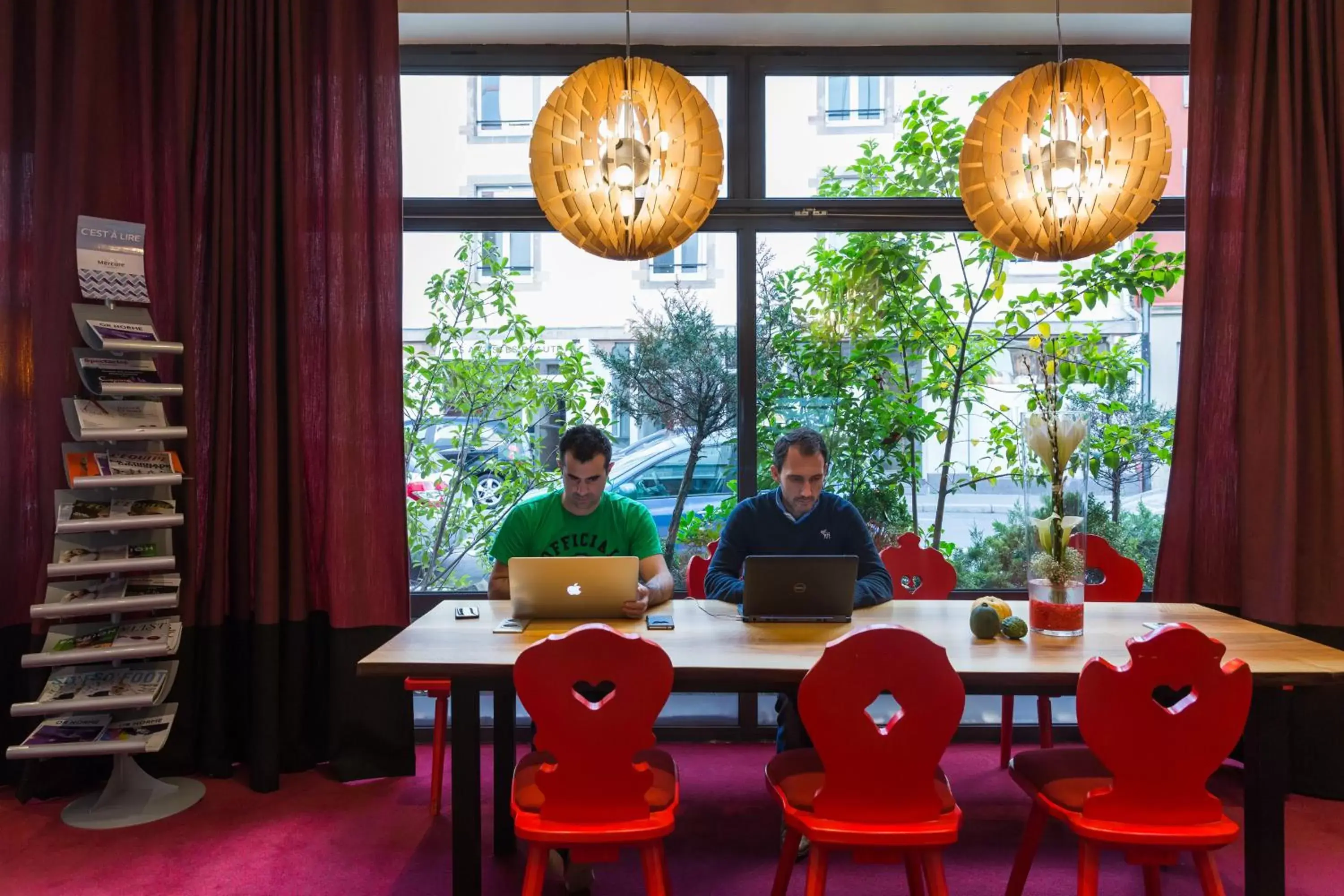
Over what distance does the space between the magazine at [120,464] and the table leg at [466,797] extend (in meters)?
1.66

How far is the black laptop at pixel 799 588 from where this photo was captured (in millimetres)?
2367

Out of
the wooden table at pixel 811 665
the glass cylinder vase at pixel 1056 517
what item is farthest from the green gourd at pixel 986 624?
the glass cylinder vase at pixel 1056 517

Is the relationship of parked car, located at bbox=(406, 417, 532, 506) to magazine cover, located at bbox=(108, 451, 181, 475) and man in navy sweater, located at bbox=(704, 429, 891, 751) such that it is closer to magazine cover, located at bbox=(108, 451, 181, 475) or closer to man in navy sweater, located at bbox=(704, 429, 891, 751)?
magazine cover, located at bbox=(108, 451, 181, 475)

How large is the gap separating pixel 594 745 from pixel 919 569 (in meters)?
1.76

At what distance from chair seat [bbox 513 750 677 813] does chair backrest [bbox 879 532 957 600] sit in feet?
4.17

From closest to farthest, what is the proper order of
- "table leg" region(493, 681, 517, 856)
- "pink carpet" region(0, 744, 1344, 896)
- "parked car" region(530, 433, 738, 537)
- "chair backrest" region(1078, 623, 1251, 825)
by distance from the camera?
1. "chair backrest" region(1078, 623, 1251, 825)
2. "pink carpet" region(0, 744, 1344, 896)
3. "table leg" region(493, 681, 517, 856)
4. "parked car" region(530, 433, 738, 537)

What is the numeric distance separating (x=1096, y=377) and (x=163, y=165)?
12.5 ft

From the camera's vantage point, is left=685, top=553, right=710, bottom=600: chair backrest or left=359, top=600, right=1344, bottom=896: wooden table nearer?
left=359, top=600, right=1344, bottom=896: wooden table

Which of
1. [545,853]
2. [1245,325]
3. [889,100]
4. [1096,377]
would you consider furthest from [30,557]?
[1245,325]

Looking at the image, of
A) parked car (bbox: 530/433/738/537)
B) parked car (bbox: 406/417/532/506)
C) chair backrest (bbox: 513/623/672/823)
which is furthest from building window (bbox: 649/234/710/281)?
chair backrest (bbox: 513/623/672/823)

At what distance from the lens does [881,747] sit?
1779 millimetres

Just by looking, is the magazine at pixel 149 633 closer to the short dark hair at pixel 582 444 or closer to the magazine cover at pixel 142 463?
the magazine cover at pixel 142 463

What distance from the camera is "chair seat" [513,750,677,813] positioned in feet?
6.36

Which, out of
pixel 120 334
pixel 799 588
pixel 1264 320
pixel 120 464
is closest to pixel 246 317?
pixel 120 334
